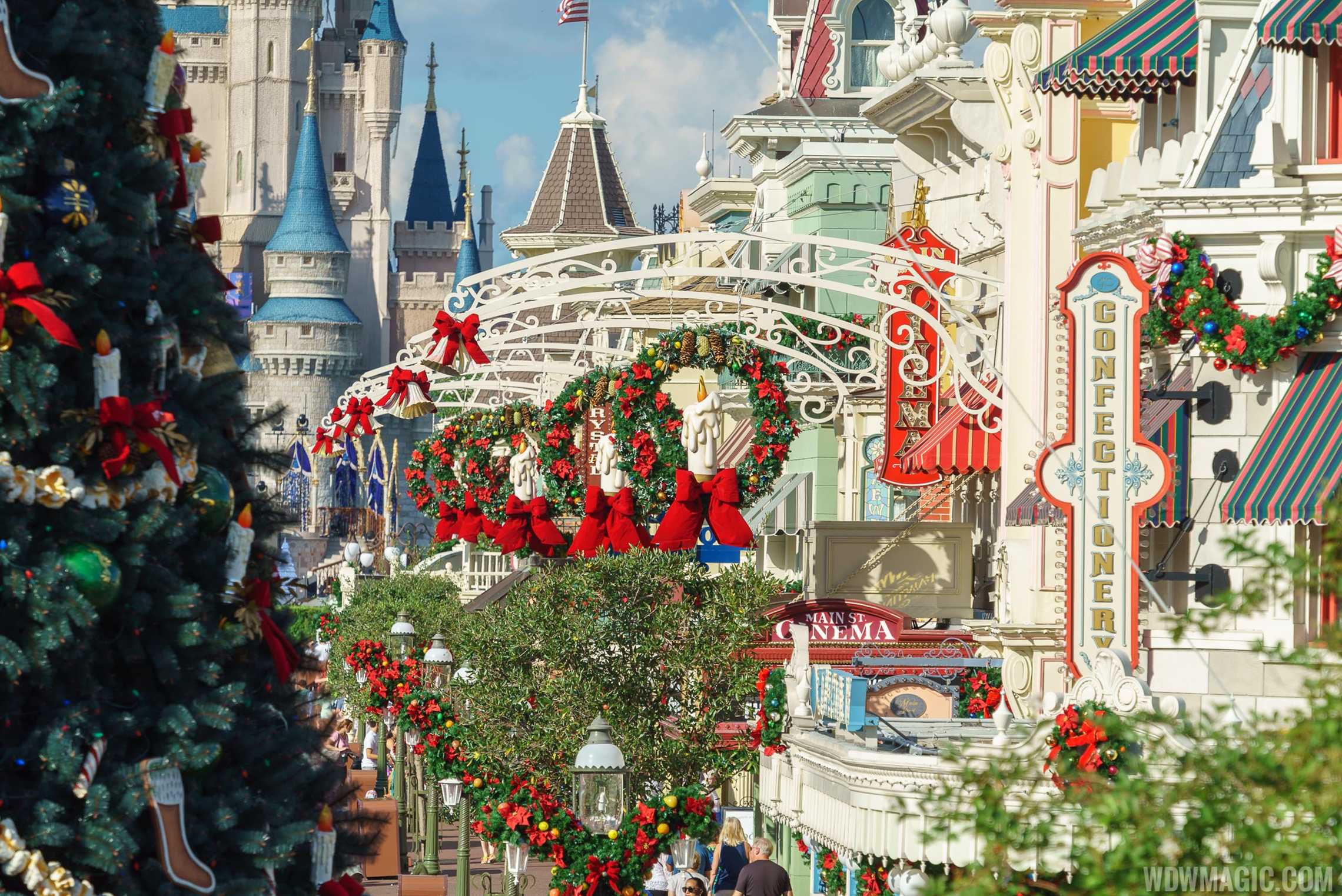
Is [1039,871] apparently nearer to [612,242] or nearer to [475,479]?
[612,242]

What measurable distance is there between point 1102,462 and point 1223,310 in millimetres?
981

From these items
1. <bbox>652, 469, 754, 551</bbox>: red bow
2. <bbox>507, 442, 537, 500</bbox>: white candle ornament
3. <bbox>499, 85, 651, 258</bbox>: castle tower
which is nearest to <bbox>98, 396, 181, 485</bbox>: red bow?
<bbox>652, 469, 754, 551</bbox>: red bow

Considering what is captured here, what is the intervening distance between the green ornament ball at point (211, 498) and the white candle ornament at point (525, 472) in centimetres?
1790

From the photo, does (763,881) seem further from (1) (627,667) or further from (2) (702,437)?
(2) (702,437)

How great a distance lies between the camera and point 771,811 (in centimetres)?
1612

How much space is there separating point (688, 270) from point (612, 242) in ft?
3.80

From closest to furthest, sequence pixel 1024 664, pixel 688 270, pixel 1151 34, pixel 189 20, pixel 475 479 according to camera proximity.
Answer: pixel 1151 34 → pixel 1024 664 → pixel 688 270 → pixel 475 479 → pixel 189 20

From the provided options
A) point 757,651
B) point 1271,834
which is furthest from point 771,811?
point 1271,834

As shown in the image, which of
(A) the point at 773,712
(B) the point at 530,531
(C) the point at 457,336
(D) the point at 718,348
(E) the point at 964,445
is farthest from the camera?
(E) the point at 964,445

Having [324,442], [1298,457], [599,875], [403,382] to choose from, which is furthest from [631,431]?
[1298,457]

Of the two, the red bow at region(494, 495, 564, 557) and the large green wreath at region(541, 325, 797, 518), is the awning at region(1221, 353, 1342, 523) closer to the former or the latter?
the large green wreath at region(541, 325, 797, 518)

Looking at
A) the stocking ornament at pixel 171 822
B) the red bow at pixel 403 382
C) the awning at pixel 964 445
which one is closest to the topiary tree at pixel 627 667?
the awning at pixel 964 445

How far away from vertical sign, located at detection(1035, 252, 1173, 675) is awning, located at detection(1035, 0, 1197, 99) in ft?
7.39

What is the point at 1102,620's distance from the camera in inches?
525
